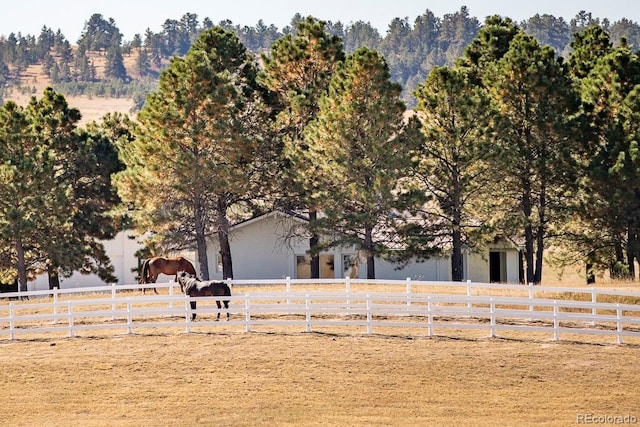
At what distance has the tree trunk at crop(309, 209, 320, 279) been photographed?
53116 mm

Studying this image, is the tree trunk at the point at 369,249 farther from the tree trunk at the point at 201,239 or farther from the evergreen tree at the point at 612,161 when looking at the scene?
the evergreen tree at the point at 612,161

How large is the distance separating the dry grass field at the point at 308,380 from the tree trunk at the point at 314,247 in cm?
1875

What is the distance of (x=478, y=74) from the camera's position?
5731 cm

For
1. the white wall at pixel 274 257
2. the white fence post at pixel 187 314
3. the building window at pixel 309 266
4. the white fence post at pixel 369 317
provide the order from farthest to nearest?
1. the building window at pixel 309 266
2. the white wall at pixel 274 257
3. the white fence post at pixel 187 314
4. the white fence post at pixel 369 317

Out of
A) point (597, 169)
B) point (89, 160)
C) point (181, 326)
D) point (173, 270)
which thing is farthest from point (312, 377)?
point (89, 160)

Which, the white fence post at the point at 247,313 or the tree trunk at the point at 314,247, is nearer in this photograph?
the white fence post at the point at 247,313

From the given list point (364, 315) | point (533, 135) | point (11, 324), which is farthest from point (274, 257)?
point (11, 324)

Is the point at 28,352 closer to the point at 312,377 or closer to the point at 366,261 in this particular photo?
the point at 312,377

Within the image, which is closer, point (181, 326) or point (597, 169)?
point (181, 326)

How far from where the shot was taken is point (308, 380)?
29.1 meters

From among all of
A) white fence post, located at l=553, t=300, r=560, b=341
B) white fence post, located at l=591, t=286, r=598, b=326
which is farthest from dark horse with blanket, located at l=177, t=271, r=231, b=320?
white fence post, located at l=591, t=286, r=598, b=326

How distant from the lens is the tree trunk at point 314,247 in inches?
2091

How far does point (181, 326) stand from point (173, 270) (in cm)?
1055

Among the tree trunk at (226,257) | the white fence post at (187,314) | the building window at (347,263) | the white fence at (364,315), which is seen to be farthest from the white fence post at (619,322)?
the tree trunk at (226,257)
